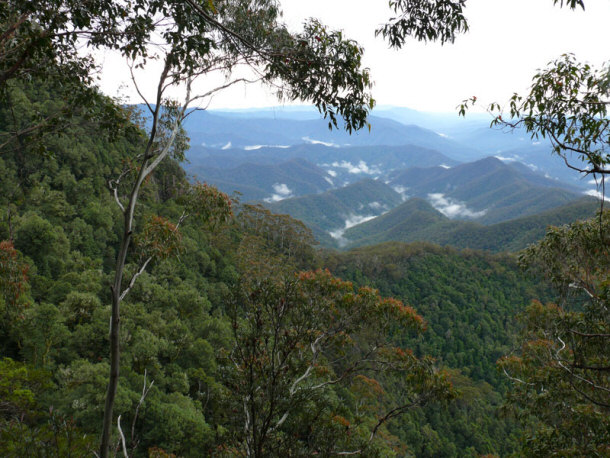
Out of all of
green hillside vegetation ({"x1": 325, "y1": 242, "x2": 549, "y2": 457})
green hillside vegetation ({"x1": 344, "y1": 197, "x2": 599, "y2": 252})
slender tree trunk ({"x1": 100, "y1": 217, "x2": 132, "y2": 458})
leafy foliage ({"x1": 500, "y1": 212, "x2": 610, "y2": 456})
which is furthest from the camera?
green hillside vegetation ({"x1": 344, "y1": 197, "x2": 599, "y2": 252})

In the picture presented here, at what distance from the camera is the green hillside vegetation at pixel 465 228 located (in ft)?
251

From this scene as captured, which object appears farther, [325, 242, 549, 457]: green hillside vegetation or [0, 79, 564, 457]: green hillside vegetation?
[325, 242, 549, 457]: green hillside vegetation

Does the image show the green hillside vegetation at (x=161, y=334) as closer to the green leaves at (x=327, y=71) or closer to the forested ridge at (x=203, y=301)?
the forested ridge at (x=203, y=301)

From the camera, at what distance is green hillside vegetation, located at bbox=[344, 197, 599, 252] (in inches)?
3007

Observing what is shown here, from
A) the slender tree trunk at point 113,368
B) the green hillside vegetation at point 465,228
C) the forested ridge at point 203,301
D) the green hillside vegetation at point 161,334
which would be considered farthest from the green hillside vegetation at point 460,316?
the slender tree trunk at point 113,368

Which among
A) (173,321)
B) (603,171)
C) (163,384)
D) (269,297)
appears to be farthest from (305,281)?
(173,321)

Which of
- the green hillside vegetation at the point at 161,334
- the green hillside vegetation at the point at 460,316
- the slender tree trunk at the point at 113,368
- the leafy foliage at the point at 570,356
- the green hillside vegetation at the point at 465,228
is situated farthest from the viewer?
the green hillside vegetation at the point at 465,228

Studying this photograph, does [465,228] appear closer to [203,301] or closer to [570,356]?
[203,301]

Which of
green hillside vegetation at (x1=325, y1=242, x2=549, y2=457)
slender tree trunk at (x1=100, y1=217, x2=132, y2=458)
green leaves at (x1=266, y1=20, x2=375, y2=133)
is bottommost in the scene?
green hillside vegetation at (x1=325, y1=242, x2=549, y2=457)

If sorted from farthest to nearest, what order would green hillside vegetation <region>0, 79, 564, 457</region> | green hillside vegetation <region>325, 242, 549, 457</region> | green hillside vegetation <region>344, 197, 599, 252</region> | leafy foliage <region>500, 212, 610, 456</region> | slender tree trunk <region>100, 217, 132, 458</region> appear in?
green hillside vegetation <region>344, 197, 599, 252</region>
green hillside vegetation <region>325, 242, 549, 457</region>
leafy foliage <region>500, 212, 610, 456</region>
green hillside vegetation <region>0, 79, 564, 457</region>
slender tree trunk <region>100, 217, 132, 458</region>

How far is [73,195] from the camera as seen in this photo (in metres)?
19.9

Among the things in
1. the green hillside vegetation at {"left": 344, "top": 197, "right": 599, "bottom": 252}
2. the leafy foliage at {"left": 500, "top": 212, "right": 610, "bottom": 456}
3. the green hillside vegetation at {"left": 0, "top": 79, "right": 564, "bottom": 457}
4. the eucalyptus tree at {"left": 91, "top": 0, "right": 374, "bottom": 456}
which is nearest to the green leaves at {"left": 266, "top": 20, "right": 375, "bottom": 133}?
the eucalyptus tree at {"left": 91, "top": 0, "right": 374, "bottom": 456}

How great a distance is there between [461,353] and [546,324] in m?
32.1

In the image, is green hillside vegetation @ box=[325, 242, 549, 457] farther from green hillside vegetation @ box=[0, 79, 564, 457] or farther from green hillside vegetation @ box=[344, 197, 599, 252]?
green hillside vegetation @ box=[344, 197, 599, 252]
